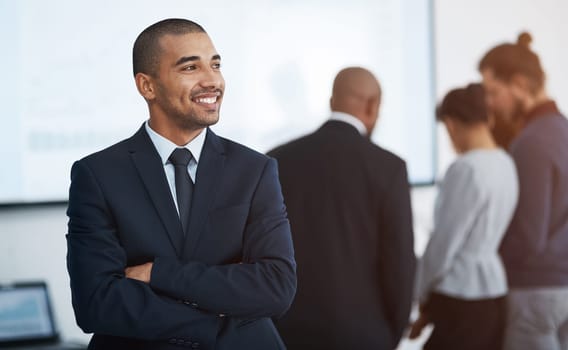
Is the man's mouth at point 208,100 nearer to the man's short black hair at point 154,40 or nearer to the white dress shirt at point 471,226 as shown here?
the man's short black hair at point 154,40

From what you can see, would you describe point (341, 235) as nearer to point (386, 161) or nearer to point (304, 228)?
point (304, 228)

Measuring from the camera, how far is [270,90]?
3.26 metres

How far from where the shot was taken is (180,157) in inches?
43.3

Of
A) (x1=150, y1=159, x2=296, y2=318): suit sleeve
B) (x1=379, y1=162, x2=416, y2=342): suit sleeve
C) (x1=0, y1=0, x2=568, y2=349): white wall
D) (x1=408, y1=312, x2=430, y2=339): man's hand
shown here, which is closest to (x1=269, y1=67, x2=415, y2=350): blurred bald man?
(x1=379, y1=162, x2=416, y2=342): suit sleeve

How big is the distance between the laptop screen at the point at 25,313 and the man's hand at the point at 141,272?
1.68 m

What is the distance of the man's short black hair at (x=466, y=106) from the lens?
104 inches

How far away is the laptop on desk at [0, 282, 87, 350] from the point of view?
8.50ft

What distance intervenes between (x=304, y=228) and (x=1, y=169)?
3.96 ft

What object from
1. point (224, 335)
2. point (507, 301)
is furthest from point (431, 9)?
point (224, 335)

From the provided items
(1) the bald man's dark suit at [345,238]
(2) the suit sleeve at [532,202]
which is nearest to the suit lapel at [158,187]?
(1) the bald man's dark suit at [345,238]

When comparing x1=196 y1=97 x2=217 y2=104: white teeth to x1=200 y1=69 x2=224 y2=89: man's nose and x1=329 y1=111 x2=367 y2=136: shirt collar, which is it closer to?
x1=200 y1=69 x2=224 y2=89: man's nose

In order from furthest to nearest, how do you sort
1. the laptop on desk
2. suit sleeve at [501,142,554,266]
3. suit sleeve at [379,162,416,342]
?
1. suit sleeve at [501,142,554,266]
2. the laptop on desk
3. suit sleeve at [379,162,416,342]

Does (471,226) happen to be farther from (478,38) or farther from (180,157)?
(180,157)

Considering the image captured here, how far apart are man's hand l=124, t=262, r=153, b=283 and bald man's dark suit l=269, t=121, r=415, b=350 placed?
1013 mm
